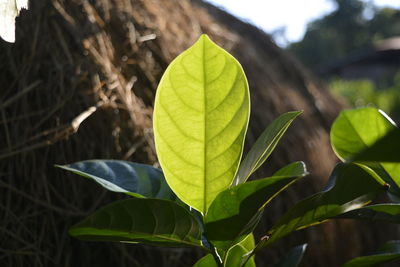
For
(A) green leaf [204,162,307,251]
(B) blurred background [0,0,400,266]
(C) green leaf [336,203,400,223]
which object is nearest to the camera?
(A) green leaf [204,162,307,251]

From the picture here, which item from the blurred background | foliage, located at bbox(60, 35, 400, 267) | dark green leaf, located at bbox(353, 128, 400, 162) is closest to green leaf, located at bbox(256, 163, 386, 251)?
foliage, located at bbox(60, 35, 400, 267)

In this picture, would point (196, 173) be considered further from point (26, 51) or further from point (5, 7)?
point (26, 51)

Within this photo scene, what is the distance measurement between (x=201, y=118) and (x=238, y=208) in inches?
4.0

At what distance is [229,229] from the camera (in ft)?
2.07

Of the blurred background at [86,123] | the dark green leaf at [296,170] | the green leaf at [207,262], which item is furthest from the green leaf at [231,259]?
the blurred background at [86,123]

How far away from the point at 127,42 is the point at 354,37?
34.2 metres

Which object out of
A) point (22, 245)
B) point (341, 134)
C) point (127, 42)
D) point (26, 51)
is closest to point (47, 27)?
point (26, 51)

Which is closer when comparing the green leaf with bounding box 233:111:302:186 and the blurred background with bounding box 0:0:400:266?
the green leaf with bounding box 233:111:302:186

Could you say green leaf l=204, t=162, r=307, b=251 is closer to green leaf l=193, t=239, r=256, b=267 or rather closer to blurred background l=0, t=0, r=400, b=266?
green leaf l=193, t=239, r=256, b=267

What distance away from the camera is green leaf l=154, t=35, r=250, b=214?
24.6 inches

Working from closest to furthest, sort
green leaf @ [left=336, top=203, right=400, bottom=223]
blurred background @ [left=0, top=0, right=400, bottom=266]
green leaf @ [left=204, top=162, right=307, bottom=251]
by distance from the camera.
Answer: green leaf @ [left=204, top=162, right=307, bottom=251]
green leaf @ [left=336, top=203, right=400, bottom=223]
blurred background @ [left=0, top=0, right=400, bottom=266]

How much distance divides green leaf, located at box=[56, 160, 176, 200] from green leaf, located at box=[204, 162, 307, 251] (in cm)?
12

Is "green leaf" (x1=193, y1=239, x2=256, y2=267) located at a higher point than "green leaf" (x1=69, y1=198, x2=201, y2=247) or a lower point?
lower

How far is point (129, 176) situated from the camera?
2.49 ft
